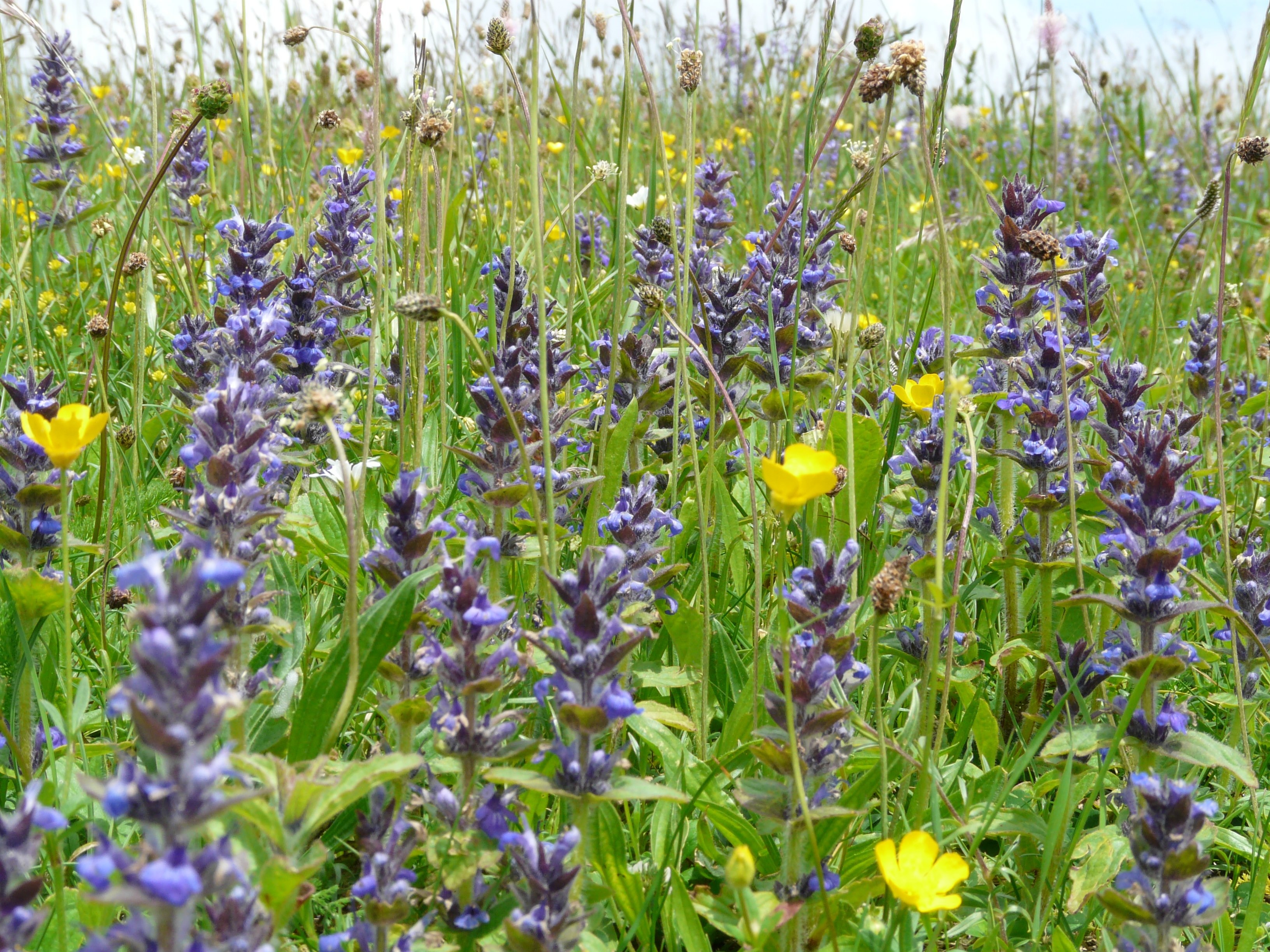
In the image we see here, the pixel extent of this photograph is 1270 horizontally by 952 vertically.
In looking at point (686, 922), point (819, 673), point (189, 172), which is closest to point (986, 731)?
A: point (819, 673)

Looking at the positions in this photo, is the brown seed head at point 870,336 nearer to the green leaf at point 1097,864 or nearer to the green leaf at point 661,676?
the green leaf at point 661,676

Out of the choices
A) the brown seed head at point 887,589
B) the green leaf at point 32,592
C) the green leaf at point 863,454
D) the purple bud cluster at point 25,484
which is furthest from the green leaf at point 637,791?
the green leaf at point 863,454

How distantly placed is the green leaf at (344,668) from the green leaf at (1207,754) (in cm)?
121

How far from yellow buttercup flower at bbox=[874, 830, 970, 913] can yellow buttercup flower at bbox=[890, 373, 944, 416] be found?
3.44 feet

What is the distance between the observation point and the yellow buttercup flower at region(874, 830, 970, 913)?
1.28 metres

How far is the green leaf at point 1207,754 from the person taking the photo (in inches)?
65.2

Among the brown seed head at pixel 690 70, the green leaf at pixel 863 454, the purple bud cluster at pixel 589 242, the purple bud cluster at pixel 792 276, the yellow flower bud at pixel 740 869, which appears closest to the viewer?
the yellow flower bud at pixel 740 869

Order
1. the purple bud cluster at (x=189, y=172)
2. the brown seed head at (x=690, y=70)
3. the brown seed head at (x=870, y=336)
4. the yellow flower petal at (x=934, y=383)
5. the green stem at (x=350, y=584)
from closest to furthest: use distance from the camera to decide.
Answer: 1. the green stem at (x=350, y=584)
2. the brown seed head at (x=690, y=70)
3. the yellow flower petal at (x=934, y=383)
4. the brown seed head at (x=870, y=336)
5. the purple bud cluster at (x=189, y=172)

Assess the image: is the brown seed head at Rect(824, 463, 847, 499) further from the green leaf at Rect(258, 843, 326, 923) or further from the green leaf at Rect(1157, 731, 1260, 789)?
the green leaf at Rect(258, 843, 326, 923)

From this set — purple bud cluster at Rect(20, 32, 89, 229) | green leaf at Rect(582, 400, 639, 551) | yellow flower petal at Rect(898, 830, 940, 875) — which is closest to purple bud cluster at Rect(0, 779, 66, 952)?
yellow flower petal at Rect(898, 830, 940, 875)

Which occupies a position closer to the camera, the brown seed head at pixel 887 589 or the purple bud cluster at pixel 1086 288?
the brown seed head at pixel 887 589

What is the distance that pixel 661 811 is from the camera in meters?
1.75

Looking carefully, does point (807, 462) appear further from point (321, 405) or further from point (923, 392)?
point (923, 392)

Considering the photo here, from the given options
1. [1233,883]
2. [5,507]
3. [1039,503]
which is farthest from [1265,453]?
[5,507]
